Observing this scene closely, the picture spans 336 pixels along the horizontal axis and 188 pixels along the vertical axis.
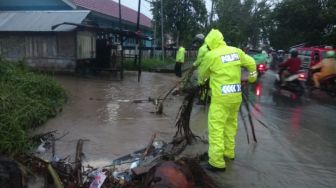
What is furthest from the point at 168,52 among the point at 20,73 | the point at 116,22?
the point at 20,73

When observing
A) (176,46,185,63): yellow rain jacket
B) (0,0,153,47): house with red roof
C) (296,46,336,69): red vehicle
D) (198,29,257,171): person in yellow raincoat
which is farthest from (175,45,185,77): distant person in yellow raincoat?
(198,29,257,171): person in yellow raincoat

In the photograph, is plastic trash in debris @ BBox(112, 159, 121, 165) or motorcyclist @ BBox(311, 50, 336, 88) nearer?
plastic trash in debris @ BBox(112, 159, 121, 165)

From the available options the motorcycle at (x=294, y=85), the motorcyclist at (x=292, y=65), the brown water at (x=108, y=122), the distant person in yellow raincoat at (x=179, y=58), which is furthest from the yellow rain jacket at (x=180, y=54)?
the brown water at (x=108, y=122)

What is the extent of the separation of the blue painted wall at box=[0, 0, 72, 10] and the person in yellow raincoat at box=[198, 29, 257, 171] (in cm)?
1942

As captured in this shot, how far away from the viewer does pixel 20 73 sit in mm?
10773

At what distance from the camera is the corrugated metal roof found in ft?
59.2

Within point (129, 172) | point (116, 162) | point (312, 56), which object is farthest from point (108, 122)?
point (312, 56)

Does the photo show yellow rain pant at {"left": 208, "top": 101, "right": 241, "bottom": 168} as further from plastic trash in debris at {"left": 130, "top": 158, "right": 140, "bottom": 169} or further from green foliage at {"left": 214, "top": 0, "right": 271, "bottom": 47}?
green foliage at {"left": 214, "top": 0, "right": 271, "bottom": 47}

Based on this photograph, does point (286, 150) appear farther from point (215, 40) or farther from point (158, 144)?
point (215, 40)

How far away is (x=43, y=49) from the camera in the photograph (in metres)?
18.4

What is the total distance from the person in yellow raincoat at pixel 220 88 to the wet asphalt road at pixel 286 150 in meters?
0.38

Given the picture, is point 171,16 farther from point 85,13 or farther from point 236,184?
point 236,184

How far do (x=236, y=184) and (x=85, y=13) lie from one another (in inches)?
583

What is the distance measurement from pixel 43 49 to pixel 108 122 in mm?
10741
